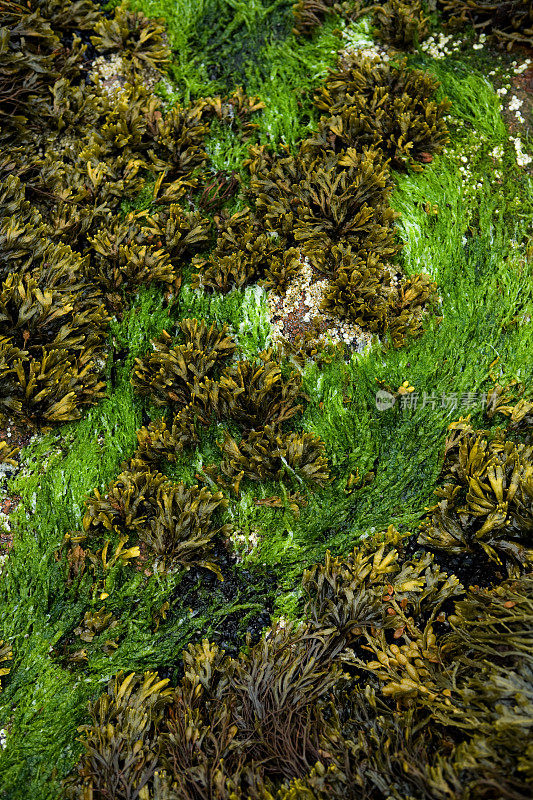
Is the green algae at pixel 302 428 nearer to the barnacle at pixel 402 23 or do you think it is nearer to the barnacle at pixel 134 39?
the barnacle at pixel 134 39

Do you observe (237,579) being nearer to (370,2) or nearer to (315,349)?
(315,349)

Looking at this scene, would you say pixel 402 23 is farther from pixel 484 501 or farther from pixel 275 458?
pixel 484 501

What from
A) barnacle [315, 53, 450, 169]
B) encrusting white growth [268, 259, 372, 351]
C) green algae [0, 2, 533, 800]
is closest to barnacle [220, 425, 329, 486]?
green algae [0, 2, 533, 800]


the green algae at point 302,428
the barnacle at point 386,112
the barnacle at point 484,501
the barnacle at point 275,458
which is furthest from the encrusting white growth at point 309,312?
the barnacle at point 386,112

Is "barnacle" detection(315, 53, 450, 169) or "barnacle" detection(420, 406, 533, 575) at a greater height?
"barnacle" detection(315, 53, 450, 169)

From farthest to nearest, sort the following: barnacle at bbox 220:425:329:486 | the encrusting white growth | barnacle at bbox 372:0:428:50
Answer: barnacle at bbox 372:0:428:50 < the encrusting white growth < barnacle at bbox 220:425:329:486

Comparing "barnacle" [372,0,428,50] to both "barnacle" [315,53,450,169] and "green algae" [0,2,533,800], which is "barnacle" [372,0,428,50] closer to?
"barnacle" [315,53,450,169]
